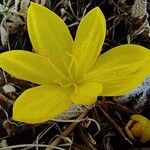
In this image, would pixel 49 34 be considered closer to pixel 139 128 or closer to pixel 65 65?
pixel 65 65

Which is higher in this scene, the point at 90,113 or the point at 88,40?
the point at 88,40

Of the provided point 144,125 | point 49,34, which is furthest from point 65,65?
point 144,125

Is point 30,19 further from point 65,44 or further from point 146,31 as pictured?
point 146,31

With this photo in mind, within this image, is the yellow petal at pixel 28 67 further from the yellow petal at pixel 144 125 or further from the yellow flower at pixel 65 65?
the yellow petal at pixel 144 125

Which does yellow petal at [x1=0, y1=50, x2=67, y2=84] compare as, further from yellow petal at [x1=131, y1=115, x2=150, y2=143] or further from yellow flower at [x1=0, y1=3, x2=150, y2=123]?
yellow petal at [x1=131, y1=115, x2=150, y2=143]

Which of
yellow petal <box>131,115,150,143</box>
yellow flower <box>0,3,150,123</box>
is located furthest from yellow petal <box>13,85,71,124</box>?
yellow petal <box>131,115,150,143</box>

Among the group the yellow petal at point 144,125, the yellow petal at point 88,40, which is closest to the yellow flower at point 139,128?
the yellow petal at point 144,125

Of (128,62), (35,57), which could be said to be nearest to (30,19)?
(35,57)
